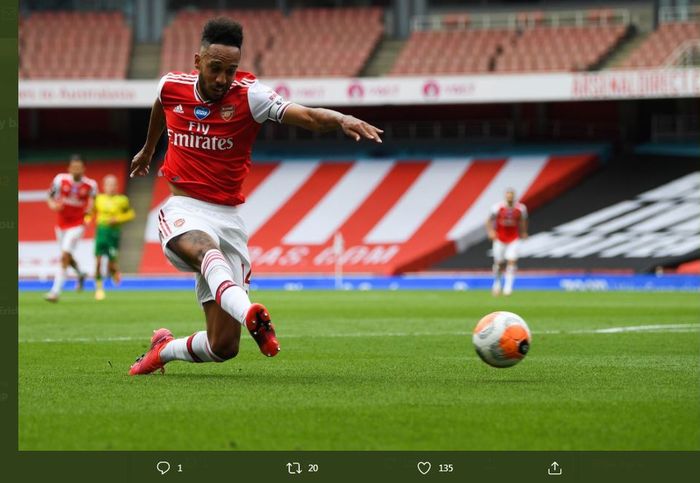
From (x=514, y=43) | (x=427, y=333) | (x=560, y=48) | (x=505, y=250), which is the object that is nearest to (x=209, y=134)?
(x=427, y=333)

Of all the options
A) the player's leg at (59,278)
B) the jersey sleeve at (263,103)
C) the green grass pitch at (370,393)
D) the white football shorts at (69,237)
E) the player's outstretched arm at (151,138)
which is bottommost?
the green grass pitch at (370,393)

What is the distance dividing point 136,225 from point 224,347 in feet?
107

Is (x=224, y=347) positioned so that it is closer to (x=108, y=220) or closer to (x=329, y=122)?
(x=329, y=122)

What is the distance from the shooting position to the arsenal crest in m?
8.14

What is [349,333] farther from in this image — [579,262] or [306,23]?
[306,23]

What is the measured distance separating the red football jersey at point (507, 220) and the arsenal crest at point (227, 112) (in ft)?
64.9

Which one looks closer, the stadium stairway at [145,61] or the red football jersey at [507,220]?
the red football jersey at [507,220]

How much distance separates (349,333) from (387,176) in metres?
27.3

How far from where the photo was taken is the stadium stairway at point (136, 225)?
38.4 m

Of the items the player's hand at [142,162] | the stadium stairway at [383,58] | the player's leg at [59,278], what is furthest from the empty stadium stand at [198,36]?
the player's hand at [142,162]
